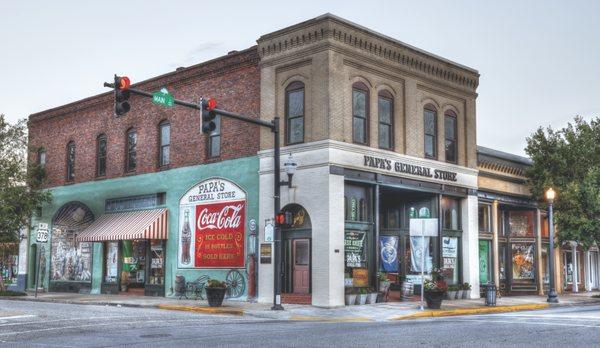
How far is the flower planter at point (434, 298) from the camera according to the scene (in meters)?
23.9

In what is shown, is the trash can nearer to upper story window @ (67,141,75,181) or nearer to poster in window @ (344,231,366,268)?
poster in window @ (344,231,366,268)

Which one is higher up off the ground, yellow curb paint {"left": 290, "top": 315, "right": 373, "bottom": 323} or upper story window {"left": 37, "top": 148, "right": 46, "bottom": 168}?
upper story window {"left": 37, "top": 148, "right": 46, "bottom": 168}

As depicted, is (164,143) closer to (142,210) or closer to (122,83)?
(142,210)

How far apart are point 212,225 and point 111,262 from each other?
692 cm

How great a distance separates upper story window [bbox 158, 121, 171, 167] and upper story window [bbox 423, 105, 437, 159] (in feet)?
35.5

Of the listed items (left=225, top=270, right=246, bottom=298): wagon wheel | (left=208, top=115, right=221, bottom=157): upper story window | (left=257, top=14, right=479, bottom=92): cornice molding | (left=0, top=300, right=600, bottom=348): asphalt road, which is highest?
(left=257, top=14, right=479, bottom=92): cornice molding

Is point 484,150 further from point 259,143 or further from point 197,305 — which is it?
point 197,305

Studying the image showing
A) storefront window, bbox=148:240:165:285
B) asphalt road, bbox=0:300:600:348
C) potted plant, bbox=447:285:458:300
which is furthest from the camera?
storefront window, bbox=148:240:165:285

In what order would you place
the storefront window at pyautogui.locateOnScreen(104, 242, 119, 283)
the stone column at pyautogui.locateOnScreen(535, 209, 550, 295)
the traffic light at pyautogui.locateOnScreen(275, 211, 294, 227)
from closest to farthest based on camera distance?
the traffic light at pyautogui.locateOnScreen(275, 211, 294, 227) → the storefront window at pyautogui.locateOnScreen(104, 242, 119, 283) → the stone column at pyautogui.locateOnScreen(535, 209, 550, 295)

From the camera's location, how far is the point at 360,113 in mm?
27188

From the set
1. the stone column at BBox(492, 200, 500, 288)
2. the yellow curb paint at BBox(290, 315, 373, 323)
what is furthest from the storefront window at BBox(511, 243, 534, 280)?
the yellow curb paint at BBox(290, 315, 373, 323)

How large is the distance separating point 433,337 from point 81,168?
26.0 m

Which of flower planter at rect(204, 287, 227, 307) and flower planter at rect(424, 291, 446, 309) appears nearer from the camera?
flower planter at rect(424, 291, 446, 309)

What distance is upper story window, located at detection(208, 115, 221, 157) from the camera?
3005 centimetres
